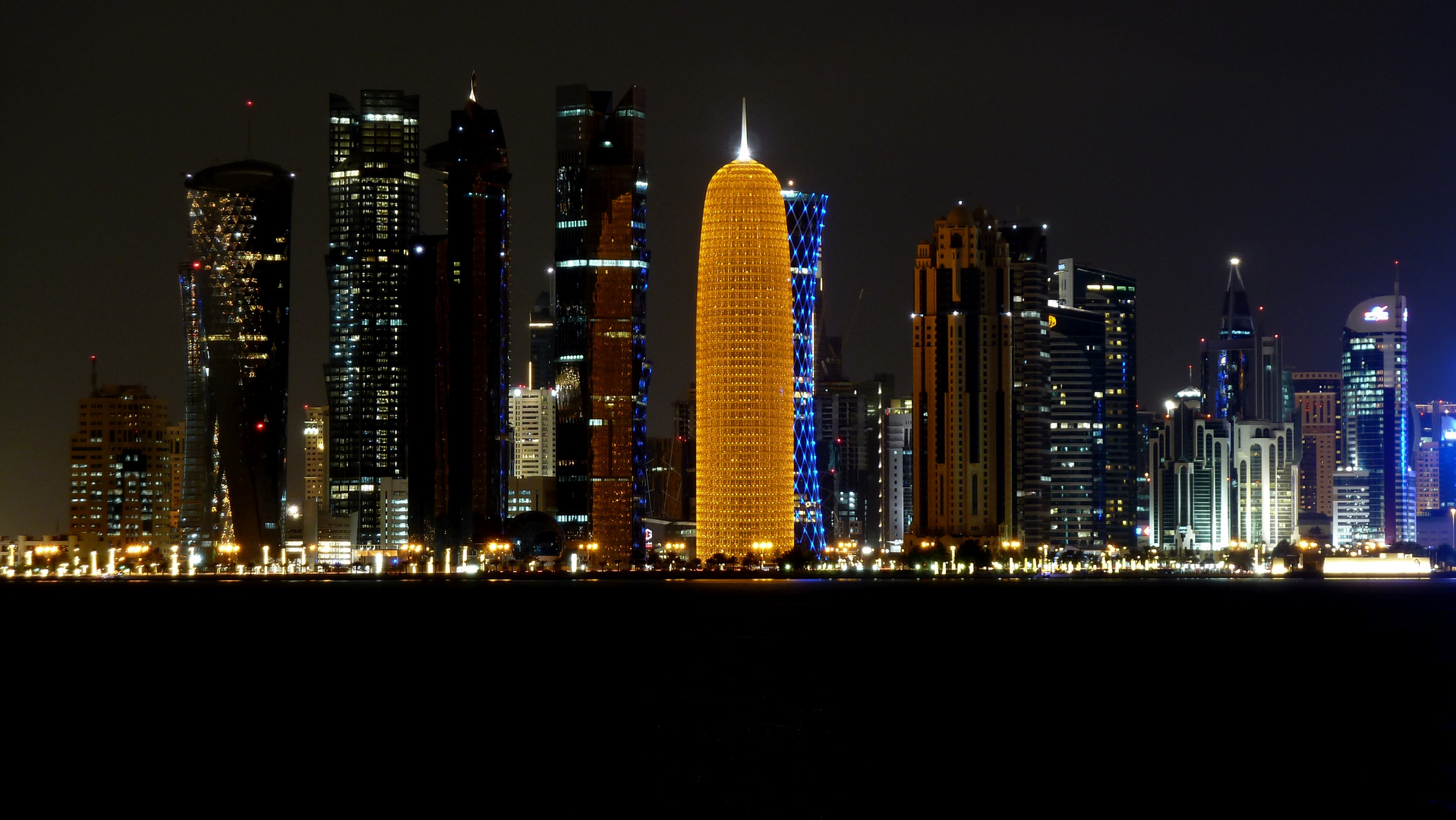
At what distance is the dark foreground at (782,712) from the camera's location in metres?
71.1

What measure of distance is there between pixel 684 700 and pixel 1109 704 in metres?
23.3

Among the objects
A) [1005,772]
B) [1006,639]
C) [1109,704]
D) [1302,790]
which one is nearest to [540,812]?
[1005,772]

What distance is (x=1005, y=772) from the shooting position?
73812 mm

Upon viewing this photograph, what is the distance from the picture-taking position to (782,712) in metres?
93.5

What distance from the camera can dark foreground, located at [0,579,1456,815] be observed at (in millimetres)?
71125

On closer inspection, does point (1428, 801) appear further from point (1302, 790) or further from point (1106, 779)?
point (1106, 779)

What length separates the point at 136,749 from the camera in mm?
79875

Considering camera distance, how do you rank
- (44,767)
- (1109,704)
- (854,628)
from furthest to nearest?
(854,628) < (1109,704) < (44,767)

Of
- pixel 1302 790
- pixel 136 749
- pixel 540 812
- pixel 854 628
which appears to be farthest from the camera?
pixel 854 628

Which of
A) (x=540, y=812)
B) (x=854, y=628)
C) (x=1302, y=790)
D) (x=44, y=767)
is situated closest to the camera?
(x=540, y=812)

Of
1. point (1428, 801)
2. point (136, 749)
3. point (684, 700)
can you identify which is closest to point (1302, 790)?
point (1428, 801)

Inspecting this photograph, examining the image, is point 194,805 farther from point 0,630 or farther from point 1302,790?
point 0,630

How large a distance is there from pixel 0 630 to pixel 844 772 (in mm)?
114095

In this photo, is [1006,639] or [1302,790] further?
[1006,639]
